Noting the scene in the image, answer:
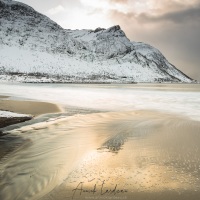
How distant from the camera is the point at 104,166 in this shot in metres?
5.61

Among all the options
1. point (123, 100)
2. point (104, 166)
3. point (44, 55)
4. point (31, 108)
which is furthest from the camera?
point (44, 55)

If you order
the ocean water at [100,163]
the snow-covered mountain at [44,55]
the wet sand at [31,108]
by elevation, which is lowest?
the wet sand at [31,108]

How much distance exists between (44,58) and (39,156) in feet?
508

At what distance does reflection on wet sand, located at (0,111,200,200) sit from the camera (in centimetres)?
437

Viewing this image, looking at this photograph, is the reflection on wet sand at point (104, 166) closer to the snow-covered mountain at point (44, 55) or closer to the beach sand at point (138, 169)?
the beach sand at point (138, 169)

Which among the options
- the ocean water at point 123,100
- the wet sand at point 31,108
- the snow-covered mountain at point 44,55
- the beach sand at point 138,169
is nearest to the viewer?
the beach sand at point 138,169

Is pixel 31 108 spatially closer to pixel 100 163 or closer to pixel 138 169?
pixel 100 163

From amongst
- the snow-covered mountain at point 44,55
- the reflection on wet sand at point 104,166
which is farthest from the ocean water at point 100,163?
the snow-covered mountain at point 44,55

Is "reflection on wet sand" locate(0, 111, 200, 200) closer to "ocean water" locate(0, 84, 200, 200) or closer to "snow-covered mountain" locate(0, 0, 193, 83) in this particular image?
"ocean water" locate(0, 84, 200, 200)

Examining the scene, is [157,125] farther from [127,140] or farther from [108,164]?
[108,164]

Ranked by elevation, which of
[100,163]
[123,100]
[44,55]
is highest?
[44,55]

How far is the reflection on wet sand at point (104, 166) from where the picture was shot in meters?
4.37

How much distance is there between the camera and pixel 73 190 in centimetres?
443

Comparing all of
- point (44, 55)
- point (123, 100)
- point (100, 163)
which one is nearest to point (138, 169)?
point (100, 163)
